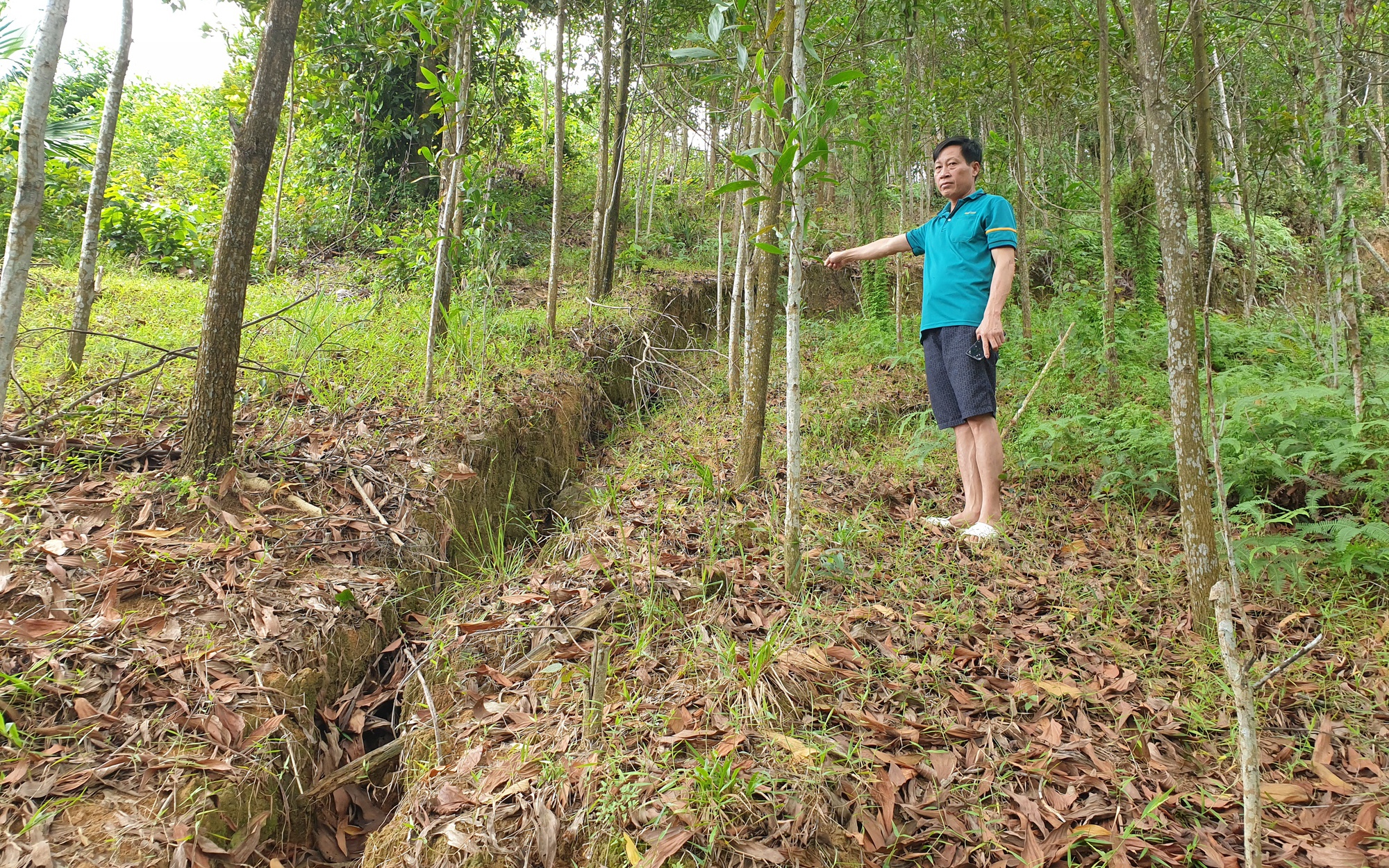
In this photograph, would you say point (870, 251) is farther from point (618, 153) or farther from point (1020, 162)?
point (618, 153)

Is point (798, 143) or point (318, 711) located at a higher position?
point (798, 143)

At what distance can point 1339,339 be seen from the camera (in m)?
5.35

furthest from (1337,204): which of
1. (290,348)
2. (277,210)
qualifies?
→ (277,210)

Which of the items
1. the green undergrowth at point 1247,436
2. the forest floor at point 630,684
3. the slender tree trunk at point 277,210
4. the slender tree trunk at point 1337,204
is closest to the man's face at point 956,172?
the green undergrowth at point 1247,436

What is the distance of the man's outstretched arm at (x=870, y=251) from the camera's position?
3.56 metres

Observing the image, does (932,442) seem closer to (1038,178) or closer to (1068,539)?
(1068,539)

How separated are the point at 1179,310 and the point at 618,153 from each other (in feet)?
20.4

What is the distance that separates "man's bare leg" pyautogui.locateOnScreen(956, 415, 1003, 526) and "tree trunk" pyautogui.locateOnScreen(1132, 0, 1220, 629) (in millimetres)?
956

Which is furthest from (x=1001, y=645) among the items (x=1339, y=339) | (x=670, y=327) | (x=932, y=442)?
(x=670, y=327)

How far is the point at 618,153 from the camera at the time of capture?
7.51 metres

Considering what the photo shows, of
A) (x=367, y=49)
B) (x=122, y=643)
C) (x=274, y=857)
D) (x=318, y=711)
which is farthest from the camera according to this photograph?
(x=367, y=49)

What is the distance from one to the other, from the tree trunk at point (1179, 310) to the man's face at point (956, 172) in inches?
39.6

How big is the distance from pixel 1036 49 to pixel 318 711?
771 centimetres

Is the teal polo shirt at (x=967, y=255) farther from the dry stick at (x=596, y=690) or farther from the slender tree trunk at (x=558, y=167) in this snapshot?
the slender tree trunk at (x=558, y=167)
